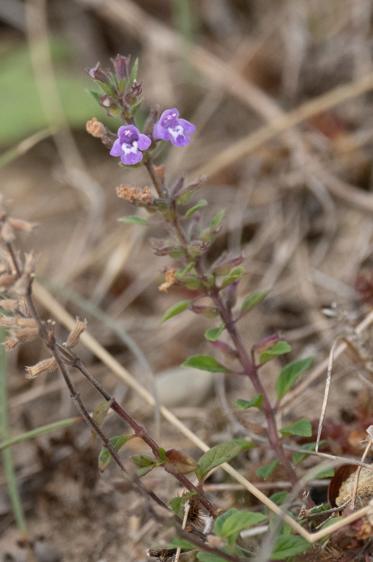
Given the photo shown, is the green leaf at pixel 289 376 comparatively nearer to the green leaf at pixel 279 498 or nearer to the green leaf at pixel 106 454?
the green leaf at pixel 279 498

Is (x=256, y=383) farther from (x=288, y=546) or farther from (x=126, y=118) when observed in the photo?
(x=126, y=118)

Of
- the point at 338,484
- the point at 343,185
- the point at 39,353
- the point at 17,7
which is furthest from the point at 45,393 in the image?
the point at 17,7

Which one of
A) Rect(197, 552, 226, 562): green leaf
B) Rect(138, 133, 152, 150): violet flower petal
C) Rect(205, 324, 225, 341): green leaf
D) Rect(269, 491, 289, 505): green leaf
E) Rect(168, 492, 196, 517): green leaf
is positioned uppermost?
Rect(138, 133, 152, 150): violet flower petal

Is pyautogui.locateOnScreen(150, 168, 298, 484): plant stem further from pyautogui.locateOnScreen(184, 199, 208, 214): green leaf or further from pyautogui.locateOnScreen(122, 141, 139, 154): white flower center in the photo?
pyautogui.locateOnScreen(122, 141, 139, 154): white flower center

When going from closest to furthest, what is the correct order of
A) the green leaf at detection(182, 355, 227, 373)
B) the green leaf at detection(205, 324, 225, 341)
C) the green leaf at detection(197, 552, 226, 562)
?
the green leaf at detection(197, 552, 226, 562) → the green leaf at detection(205, 324, 225, 341) → the green leaf at detection(182, 355, 227, 373)

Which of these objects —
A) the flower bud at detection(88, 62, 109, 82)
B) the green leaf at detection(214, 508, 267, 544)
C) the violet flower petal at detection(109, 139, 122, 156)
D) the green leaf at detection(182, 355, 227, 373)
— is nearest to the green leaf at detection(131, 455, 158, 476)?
the green leaf at detection(214, 508, 267, 544)

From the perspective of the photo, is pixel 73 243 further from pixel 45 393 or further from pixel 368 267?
pixel 368 267
